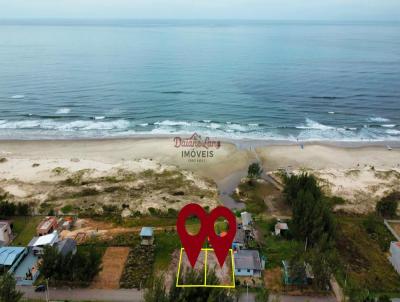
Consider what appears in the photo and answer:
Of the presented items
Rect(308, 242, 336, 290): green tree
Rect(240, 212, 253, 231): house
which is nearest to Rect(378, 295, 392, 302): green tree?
Rect(308, 242, 336, 290): green tree

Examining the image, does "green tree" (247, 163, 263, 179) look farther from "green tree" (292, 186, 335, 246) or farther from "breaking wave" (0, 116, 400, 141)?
"breaking wave" (0, 116, 400, 141)

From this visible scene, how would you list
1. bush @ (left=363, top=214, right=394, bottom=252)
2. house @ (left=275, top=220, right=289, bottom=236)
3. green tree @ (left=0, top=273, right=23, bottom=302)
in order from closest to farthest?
green tree @ (left=0, top=273, right=23, bottom=302)
bush @ (left=363, top=214, right=394, bottom=252)
house @ (left=275, top=220, right=289, bottom=236)

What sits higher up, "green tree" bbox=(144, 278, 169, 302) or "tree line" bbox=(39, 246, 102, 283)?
"green tree" bbox=(144, 278, 169, 302)

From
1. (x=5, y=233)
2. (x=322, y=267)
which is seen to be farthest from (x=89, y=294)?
(x=322, y=267)

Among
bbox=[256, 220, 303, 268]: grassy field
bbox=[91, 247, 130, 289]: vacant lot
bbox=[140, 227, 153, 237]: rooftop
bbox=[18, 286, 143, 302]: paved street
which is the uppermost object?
bbox=[140, 227, 153, 237]: rooftop

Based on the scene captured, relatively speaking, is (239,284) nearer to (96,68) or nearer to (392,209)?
(392,209)

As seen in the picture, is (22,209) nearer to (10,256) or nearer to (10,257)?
(10,256)
